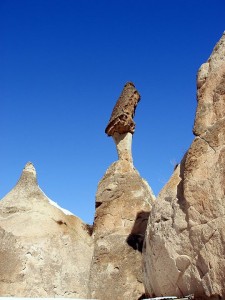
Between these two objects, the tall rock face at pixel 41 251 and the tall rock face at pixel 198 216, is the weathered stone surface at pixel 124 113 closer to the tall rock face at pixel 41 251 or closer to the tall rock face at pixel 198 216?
the tall rock face at pixel 41 251

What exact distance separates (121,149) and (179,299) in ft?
21.7

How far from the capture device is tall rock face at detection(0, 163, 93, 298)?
838 centimetres

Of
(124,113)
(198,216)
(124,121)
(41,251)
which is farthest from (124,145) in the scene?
(198,216)

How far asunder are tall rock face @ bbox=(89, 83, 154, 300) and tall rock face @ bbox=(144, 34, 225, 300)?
315cm

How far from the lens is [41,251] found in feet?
28.7

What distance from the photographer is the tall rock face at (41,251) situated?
838 centimetres

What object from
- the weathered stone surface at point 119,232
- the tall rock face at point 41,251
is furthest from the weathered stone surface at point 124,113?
the tall rock face at point 41,251

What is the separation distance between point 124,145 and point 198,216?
650 cm

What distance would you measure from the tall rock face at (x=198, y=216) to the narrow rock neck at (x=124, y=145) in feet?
17.1

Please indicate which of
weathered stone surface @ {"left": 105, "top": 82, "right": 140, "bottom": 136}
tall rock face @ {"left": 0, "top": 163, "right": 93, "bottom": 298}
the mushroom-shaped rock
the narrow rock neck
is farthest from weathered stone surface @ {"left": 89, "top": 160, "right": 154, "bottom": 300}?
weathered stone surface @ {"left": 105, "top": 82, "right": 140, "bottom": 136}

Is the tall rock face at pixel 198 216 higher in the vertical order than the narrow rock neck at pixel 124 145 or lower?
lower

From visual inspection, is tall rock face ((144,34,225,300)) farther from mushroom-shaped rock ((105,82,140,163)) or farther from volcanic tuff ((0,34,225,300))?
mushroom-shaped rock ((105,82,140,163))

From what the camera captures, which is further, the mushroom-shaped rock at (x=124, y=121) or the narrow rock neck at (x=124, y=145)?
the mushroom-shaped rock at (x=124, y=121)

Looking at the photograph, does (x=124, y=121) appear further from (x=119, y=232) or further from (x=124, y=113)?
(x=119, y=232)
